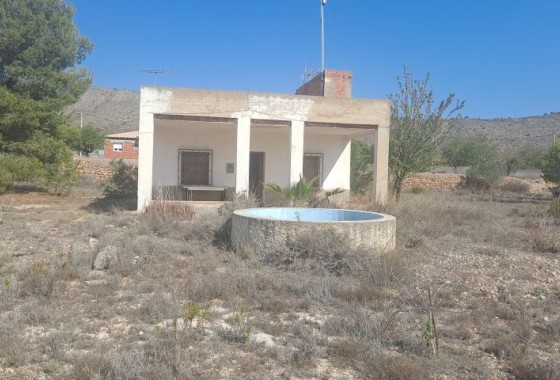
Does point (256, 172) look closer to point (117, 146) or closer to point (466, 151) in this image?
point (117, 146)

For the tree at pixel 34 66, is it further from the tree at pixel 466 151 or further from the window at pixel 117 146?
the tree at pixel 466 151

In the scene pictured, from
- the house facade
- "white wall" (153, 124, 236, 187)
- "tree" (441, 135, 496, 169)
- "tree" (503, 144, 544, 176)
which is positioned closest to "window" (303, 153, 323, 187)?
"white wall" (153, 124, 236, 187)

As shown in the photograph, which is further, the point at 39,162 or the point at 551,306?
the point at 39,162

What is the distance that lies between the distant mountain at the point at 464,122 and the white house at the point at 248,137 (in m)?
42.1

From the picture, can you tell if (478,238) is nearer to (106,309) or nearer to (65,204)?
(106,309)

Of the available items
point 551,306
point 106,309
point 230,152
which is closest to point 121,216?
point 230,152

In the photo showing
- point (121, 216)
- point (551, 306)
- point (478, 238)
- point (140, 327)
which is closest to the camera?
point (140, 327)

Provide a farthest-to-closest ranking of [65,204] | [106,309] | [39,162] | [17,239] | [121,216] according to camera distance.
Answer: [39,162] → [65,204] → [121,216] → [17,239] → [106,309]

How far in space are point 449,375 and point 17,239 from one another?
9.12m

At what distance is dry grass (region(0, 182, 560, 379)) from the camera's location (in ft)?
13.8

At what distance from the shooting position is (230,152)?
56.3 ft

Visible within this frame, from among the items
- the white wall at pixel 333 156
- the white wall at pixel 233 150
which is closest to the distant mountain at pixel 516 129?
the white wall at pixel 333 156

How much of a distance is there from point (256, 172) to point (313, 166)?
82.8 inches

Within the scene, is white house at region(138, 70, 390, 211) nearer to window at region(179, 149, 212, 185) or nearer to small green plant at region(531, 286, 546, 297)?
window at region(179, 149, 212, 185)
